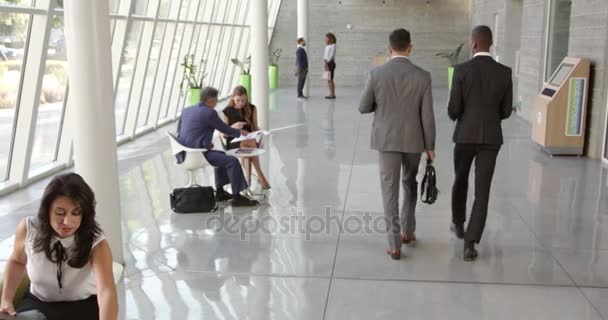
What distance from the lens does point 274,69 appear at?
2223 centimetres

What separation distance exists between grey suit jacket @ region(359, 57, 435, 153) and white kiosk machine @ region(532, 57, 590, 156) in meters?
5.37

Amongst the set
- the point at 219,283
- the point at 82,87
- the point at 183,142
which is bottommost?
the point at 219,283

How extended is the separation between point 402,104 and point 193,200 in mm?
2600

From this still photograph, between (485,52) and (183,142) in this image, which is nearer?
(485,52)

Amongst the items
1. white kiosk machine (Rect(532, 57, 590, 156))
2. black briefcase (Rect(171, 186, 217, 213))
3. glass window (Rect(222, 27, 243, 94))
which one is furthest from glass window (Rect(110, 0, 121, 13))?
glass window (Rect(222, 27, 243, 94))

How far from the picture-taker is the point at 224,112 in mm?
7176

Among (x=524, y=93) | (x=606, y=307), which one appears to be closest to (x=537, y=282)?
Result: (x=606, y=307)

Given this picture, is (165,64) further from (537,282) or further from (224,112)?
(537,282)

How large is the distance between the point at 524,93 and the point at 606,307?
33.8ft

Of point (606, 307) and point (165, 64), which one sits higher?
point (165, 64)

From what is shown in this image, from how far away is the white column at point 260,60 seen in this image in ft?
36.8

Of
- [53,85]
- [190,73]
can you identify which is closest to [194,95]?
[190,73]

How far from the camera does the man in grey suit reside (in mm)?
4945

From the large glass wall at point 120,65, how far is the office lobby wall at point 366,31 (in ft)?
7.25
